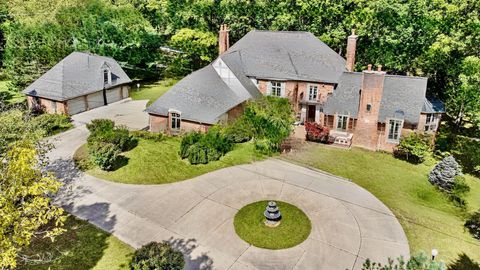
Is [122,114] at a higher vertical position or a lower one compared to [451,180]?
higher

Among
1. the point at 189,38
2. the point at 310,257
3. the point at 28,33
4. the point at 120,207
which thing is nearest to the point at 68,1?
the point at 28,33

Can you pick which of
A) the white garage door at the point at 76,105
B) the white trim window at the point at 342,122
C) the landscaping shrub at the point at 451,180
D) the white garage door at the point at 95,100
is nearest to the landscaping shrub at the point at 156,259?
the landscaping shrub at the point at 451,180

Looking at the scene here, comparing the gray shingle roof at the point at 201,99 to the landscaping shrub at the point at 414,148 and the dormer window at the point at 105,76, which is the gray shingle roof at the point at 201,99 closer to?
the dormer window at the point at 105,76

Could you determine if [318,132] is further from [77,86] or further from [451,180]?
[77,86]

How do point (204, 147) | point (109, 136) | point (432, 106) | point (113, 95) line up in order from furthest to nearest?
1. point (113, 95)
2. point (432, 106)
3. point (109, 136)
4. point (204, 147)

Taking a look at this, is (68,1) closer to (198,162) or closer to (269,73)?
(269,73)

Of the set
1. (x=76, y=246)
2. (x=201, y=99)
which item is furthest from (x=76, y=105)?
(x=76, y=246)

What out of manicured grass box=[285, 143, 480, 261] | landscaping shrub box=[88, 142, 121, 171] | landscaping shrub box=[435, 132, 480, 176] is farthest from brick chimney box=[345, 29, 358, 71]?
landscaping shrub box=[88, 142, 121, 171]
